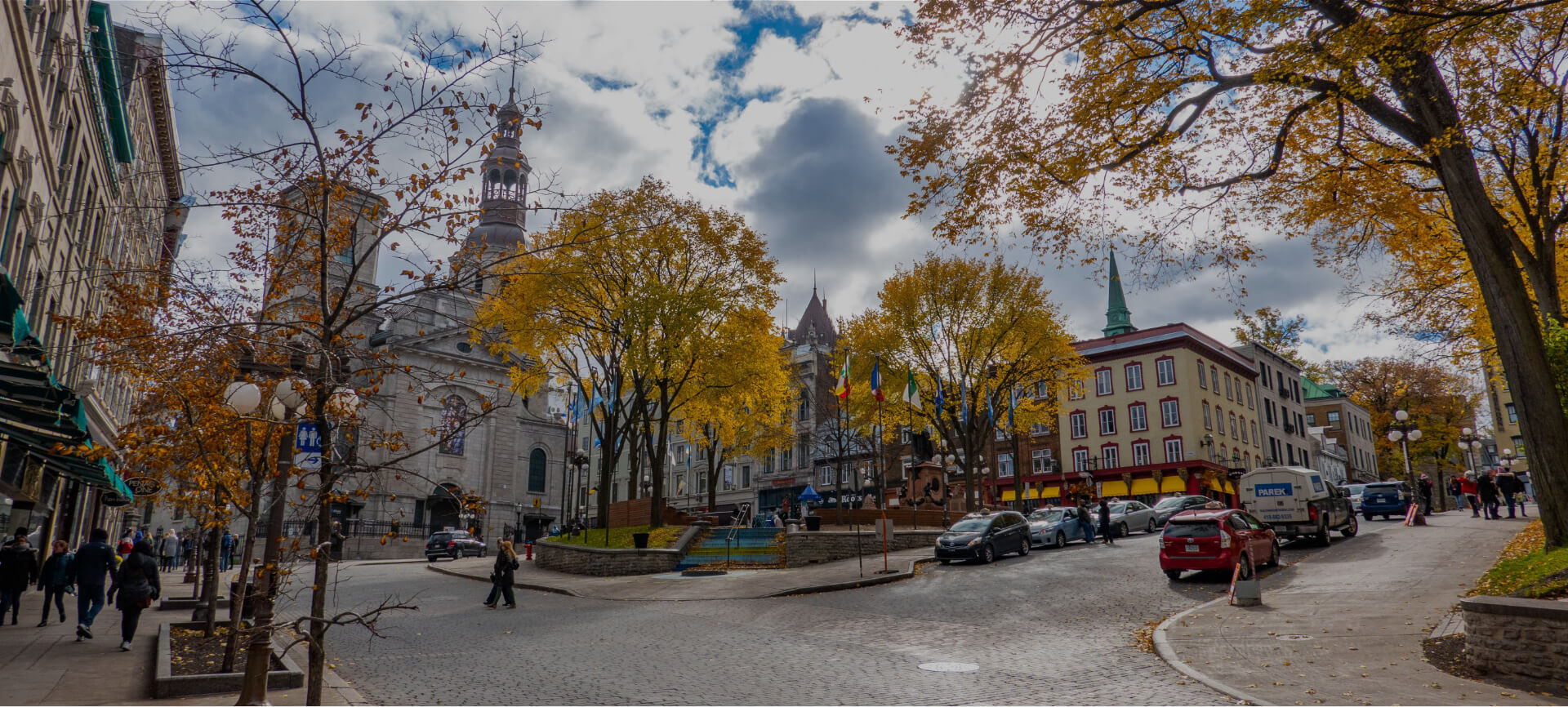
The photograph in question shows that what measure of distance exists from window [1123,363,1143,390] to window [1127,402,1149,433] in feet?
3.91

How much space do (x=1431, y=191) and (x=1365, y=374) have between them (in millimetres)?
60757

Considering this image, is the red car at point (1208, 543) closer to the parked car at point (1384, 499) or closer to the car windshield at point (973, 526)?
the car windshield at point (973, 526)

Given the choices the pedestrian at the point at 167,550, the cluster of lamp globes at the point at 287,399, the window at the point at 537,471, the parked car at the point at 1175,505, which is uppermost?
the window at the point at 537,471

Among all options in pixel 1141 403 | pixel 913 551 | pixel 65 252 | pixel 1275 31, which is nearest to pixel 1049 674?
pixel 1275 31

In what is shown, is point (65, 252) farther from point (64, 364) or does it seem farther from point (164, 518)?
point (164, 518)

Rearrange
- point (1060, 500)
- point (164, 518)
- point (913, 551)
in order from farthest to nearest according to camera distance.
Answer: point (164, 518) < point (1060, 500) < point (913, 551)

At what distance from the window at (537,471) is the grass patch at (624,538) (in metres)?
39.9

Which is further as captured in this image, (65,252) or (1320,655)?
(65,252)

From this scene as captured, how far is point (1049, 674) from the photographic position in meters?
10.3

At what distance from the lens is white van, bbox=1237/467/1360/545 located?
23812 millimetres

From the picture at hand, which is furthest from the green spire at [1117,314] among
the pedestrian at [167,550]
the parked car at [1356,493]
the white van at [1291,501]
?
the pedestrian at [167,550]

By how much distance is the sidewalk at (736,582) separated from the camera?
20406 mm

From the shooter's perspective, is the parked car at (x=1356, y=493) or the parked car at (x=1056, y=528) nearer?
the parked car at (x=1056, y=528)

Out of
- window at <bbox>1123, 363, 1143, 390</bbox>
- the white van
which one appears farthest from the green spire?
the white van
